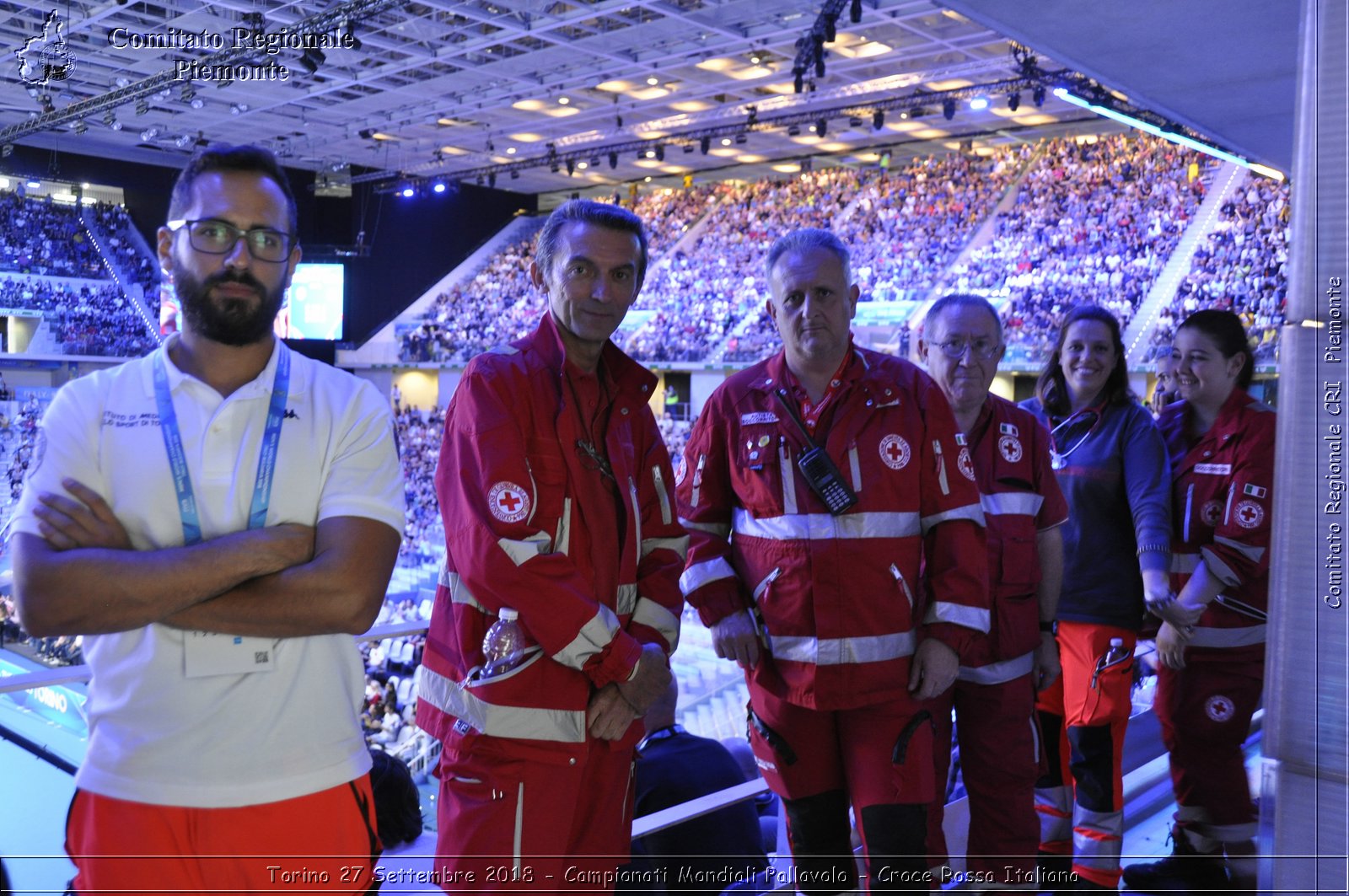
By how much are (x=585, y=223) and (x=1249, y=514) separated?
6.46 feet

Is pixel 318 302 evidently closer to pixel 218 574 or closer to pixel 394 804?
pixel 394 804

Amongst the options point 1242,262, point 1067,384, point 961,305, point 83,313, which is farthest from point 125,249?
point 961,305

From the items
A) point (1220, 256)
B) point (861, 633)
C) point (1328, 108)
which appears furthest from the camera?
point (1220, 256)

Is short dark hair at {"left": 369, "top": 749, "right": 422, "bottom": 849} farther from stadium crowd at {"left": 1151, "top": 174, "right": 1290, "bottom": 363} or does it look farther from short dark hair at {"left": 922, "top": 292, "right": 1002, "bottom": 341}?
stadium crowd at {"left": 1151, "top": 174, "right": 1290, "bottom": 363}

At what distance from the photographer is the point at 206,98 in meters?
18.8

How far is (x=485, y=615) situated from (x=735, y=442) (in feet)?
2.32

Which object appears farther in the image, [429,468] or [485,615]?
[429,468]

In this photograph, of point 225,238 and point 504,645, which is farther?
point 504,645

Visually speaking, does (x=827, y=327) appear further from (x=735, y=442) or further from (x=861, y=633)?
(x=861, y=633)

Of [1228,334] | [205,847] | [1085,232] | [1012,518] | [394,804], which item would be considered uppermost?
[1085,232]

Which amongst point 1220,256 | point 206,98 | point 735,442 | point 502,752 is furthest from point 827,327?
point 206,98

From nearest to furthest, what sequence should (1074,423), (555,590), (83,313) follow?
(555,590)
(1074,423)
(83,313)

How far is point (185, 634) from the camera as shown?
1303 millimetres

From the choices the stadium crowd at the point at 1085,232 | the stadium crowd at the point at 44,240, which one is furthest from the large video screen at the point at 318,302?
the stadium crowd at the point at 1085,232
